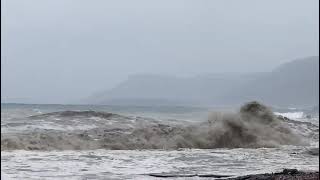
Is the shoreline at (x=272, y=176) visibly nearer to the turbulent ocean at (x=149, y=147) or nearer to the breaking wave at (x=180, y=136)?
Result: the turbulent ocean at (x=149, y=147)

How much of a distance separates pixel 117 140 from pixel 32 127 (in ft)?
12.0

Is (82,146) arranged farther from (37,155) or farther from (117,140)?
(37,155)

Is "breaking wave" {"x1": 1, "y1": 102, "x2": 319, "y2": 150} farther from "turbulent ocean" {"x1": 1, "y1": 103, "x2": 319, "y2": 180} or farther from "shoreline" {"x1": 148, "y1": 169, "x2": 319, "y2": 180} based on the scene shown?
"shoreline" {"x1": 148, "y1": 169, "x2": 319, "y2": 180}

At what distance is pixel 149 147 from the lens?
62.6 feet

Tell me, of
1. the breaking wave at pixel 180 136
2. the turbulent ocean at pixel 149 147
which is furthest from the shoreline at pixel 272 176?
the breaking wave at pixel 180 136

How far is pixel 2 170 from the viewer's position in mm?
11031

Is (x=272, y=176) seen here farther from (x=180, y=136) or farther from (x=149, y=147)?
(x=180, y=136)

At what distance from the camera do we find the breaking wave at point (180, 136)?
1786 cm

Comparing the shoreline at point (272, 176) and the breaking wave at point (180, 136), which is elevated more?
the breaking wave at point (180, 136)

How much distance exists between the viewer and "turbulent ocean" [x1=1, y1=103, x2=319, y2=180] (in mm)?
11539

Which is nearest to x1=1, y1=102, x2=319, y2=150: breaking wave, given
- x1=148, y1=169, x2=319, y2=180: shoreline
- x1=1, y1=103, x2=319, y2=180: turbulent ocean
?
x1=1, y1=103, x2=319, y2=180: turbulent ocean

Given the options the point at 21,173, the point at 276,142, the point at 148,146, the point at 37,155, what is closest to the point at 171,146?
the point at 148,146

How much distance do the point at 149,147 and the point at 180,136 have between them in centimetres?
203

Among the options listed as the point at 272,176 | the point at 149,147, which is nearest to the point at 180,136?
the point at 149,147
